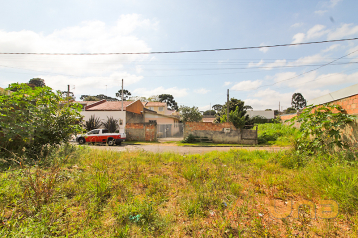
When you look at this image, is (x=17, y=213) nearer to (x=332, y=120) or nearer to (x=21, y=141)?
(x=21, y=141)

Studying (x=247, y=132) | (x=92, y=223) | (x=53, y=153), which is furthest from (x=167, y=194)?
(x=247, y=132)

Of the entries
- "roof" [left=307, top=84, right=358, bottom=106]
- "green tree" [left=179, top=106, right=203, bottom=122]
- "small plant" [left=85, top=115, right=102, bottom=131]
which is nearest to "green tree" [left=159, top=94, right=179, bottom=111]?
"green tree" [left=179, top=106, right=203, bottom=122]

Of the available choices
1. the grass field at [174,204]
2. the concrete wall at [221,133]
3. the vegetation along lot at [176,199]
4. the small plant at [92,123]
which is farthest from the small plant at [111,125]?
the grass field at [174,204]

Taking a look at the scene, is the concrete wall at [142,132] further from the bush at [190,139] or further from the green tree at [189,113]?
the green tree at [189,113]

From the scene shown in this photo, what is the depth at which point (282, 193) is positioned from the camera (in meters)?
3.90

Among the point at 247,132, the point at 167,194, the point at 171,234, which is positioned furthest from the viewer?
the point at 247,132

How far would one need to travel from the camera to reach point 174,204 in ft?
11.3

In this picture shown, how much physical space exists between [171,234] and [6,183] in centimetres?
353

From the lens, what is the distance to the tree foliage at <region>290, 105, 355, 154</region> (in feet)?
17.7

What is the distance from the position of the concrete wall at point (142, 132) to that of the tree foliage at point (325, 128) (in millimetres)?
14199

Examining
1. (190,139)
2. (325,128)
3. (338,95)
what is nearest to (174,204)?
(325,128)

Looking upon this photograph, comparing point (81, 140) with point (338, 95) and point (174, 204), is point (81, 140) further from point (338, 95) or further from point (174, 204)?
point (338, 95)

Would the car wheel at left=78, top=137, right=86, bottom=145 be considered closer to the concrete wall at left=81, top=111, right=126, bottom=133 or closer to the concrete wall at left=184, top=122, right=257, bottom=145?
the concrete wall at left=81, top=111, right=126, bottom=133

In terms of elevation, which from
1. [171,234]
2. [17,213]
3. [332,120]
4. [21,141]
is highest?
A: [332,120]
